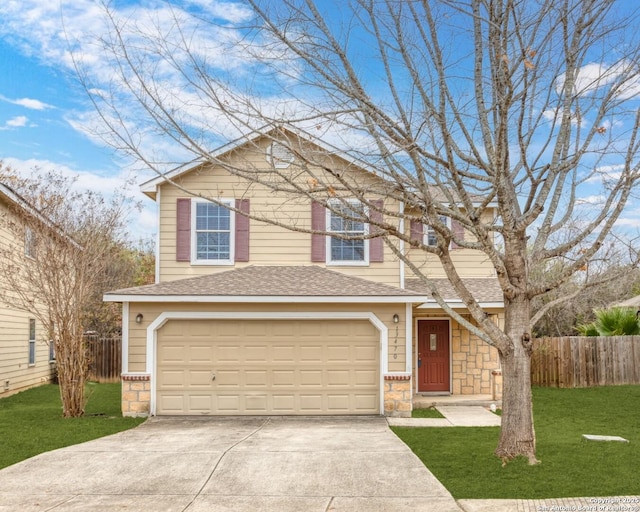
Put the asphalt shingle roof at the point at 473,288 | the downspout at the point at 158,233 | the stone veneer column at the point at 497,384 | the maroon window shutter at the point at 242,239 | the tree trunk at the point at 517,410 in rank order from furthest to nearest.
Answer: the stone veneer column at the point at 497,384
the asphalt shingle roof at the point at 473,288
the maroon window shutter at the point at 242,239
the downspout at the point at 158,233
the tree trunk at the point at 517,410

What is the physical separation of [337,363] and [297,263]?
2.80 meters

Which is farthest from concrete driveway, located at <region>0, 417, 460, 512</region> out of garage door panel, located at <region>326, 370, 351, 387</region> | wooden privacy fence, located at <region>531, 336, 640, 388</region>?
wooden privacy fence, located at <region>531, 336, 640, 388</region>

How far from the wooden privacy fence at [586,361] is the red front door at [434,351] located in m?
4.07

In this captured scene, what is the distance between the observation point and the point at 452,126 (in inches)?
343

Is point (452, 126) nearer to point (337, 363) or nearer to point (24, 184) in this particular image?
point (337, 363)

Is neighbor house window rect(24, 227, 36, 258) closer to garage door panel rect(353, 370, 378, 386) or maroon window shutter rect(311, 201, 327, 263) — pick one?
maroon window shutter rect(311, 201, 327, 263)

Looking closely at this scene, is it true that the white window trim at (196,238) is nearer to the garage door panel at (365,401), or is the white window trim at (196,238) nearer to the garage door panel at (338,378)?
the garage door panel at (338,378)

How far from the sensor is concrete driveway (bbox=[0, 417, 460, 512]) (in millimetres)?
7363

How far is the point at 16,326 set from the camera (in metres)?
19.1

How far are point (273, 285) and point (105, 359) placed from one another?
10398mm

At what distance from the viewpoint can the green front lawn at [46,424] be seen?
1059cm

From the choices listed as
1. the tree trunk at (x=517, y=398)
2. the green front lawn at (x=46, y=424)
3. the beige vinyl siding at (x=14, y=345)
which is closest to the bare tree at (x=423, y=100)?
the tree trunk at (x=517, y=398)

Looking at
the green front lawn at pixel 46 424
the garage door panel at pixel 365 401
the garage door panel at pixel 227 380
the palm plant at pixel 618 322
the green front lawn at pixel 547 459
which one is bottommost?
the green front lawn at pixel 46 424

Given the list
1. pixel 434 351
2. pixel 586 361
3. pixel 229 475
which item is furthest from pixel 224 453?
pixel 586 361
